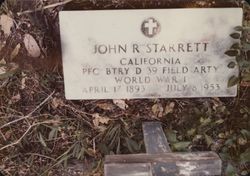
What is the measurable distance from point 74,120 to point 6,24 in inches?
10.7

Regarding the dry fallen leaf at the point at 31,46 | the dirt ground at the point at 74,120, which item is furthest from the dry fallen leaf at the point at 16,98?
the dry fallen leaf at the point at 31,46

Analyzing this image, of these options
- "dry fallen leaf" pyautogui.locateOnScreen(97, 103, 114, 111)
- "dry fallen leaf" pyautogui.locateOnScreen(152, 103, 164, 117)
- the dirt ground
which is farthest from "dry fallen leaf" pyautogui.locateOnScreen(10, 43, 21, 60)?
"dry fallen leaf" pyautogui.locateOnScreen(152, 103, 164, 117)

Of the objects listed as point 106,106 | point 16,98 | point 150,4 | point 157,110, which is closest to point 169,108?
point 157,110

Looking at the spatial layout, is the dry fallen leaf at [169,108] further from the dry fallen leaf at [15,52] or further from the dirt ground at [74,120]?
the dry fallen leaf at [15,52]

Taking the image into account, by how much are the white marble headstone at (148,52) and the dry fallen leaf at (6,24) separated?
0.12 meters

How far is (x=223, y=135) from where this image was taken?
4.19 ft

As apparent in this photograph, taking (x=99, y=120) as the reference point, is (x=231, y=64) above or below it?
above

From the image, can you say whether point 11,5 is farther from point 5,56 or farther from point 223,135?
point 223,135

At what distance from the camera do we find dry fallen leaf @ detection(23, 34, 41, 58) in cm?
121

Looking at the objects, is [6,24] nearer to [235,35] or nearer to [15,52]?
[15,52]

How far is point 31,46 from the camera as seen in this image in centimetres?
122

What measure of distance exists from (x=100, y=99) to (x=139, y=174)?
227mm

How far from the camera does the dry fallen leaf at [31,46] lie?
1.21 m

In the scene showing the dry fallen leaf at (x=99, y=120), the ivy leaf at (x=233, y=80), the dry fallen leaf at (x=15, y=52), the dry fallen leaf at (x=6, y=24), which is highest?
the dry fallen leaf at (x=6, y=24)
